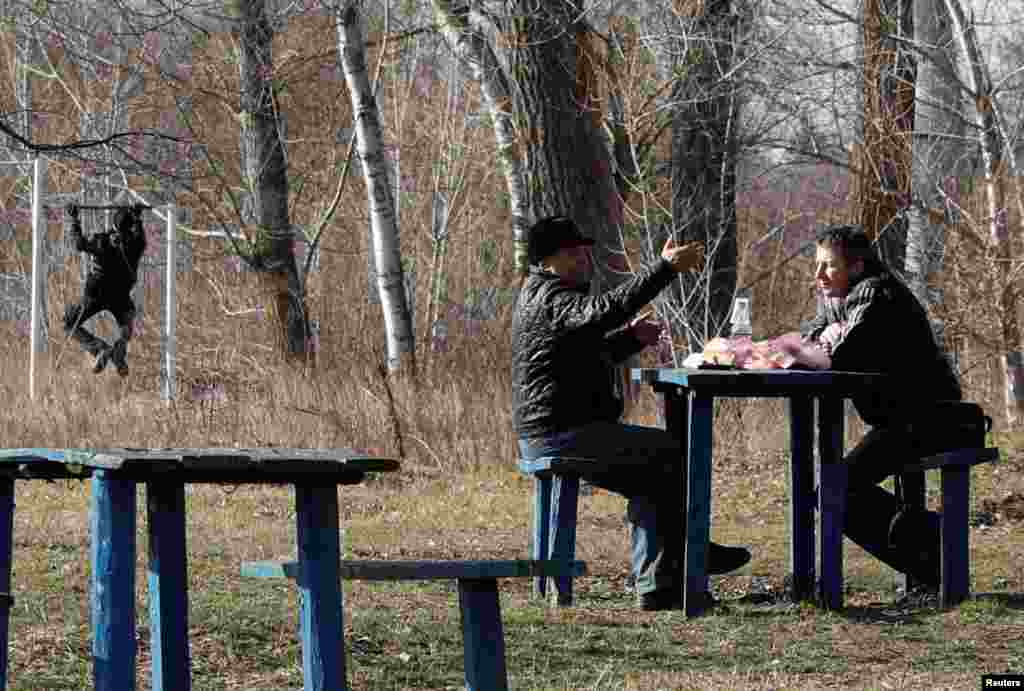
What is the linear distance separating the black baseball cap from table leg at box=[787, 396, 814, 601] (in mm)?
1141

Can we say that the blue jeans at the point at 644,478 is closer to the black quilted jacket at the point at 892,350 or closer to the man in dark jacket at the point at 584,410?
the man in dark jacket at the point at 584,410

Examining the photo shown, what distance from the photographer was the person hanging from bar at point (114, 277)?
19375 mm

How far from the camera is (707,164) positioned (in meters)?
18.1

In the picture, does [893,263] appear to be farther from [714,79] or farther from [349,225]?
[349,225]

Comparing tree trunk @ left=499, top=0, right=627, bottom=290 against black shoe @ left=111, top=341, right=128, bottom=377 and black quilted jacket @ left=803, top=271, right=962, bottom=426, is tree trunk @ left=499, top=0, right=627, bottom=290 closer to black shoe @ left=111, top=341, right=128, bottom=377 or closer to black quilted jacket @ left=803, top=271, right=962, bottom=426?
black shoe @ left=111, top=341, right=128, bottom=377

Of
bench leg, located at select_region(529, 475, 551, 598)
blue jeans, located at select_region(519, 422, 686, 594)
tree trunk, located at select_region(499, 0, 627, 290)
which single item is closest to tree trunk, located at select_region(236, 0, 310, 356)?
tree trunk, located at select_region(499, 0, 627, 290)

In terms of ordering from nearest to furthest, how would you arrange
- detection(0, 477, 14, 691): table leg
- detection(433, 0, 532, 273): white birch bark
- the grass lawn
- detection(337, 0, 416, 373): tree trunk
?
detection(0, 477, 14, 691): table leg
the grass lawn
detection(433, 0, 532, 273): white birch bark
detection(337, 0, 416, 373): tree trunk

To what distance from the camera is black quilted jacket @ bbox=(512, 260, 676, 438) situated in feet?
24.3

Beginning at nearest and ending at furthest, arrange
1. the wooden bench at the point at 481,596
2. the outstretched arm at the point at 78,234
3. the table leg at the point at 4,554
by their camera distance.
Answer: the wooden bench at the point at 481,596, the table leg at the point at 4,554, the outstretched arm at the point at 78,234

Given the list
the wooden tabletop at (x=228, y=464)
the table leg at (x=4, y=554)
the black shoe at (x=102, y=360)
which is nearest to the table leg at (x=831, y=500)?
the wooden tabletop at (x=228, y=464)

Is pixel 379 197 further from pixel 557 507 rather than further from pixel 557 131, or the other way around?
pixel 557 507

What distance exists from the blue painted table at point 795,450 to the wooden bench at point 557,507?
0.42m

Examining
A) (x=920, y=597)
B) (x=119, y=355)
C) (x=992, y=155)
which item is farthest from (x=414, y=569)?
(x=119, y=355)

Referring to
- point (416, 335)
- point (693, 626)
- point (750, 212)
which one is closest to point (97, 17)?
point (693, 626)
